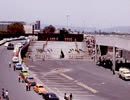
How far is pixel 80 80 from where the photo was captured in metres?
48.5

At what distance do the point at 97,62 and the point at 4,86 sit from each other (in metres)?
29.5

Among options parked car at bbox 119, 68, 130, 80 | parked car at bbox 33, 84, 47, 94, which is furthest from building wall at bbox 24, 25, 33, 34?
parked car at bbox 33, 84, 47, 94

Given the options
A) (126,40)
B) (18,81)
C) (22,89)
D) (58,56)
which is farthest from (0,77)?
(58,56)

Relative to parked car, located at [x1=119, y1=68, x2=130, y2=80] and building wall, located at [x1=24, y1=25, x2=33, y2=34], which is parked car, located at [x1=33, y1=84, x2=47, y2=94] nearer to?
parked car, located at [x1=119, y1=68, x2=130, y2=80]

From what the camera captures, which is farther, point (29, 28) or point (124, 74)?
point (29, 28)

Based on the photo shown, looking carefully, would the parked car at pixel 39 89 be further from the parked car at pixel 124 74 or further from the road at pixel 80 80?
the parked car at pixel 124 74

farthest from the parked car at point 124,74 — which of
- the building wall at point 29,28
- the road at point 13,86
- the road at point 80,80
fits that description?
the building wall at point 29,28

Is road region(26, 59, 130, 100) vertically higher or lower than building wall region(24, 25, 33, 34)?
lower

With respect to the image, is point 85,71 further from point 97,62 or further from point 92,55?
point 92,55

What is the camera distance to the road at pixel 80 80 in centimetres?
3881

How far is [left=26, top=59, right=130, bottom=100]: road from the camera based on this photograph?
127 feet

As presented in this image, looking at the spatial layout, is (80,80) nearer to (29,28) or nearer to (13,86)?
(13,86)

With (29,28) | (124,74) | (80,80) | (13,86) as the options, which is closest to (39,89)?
(13,86)

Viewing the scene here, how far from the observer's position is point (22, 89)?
128 feet
